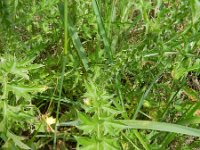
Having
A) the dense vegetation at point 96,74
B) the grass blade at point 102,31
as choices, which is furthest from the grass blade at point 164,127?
the grass blade at point 102,31

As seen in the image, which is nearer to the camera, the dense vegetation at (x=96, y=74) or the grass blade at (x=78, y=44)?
the dense vegetation at (x=96, y=74)

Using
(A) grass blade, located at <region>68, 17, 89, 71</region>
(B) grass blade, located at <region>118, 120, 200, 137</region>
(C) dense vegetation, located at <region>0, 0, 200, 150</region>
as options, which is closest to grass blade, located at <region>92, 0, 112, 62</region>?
(C) dense vegetation, located at <region>0, 0, 200, 150</region>

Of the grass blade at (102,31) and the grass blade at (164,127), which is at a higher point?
the grass blade at (102,31)

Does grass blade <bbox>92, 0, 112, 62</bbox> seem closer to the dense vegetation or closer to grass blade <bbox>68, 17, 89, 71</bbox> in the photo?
the dense vegetation

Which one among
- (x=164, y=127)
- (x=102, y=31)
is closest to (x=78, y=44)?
(x=102, y=31)

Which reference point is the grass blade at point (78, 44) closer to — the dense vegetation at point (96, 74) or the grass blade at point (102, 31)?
the dense vegetation at point (96, 74)

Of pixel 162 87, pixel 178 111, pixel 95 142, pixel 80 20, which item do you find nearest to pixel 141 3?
pixel 80 20

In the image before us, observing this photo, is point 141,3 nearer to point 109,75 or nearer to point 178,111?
point 109,75

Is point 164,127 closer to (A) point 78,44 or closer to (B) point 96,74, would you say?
(B) point 96,74
